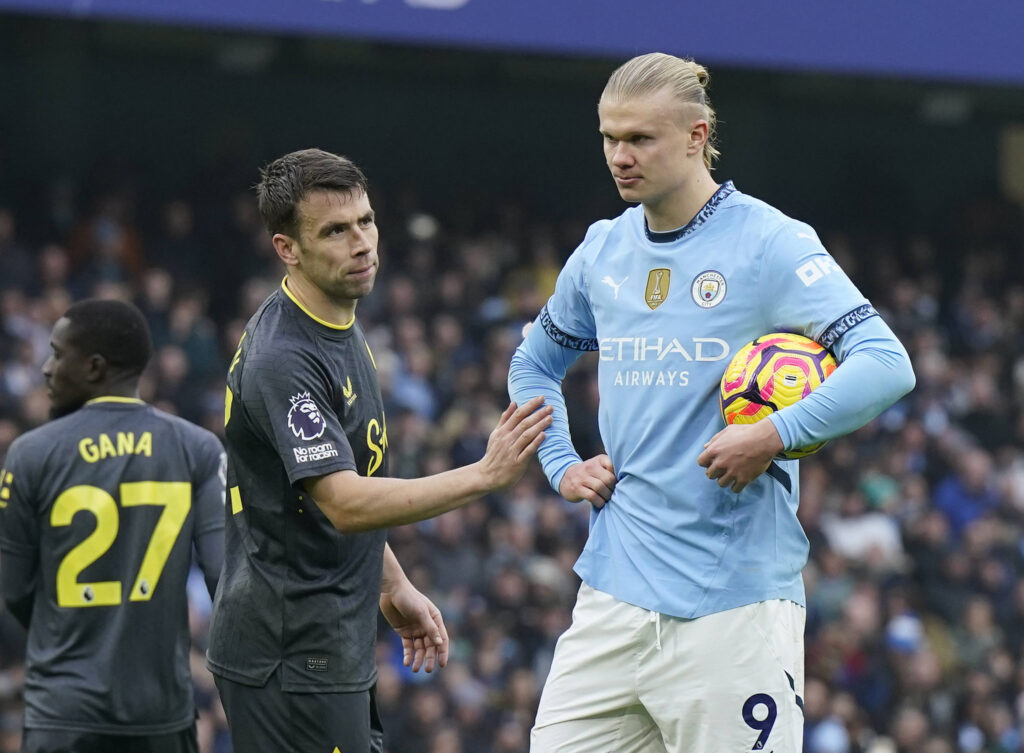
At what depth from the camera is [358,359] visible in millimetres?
4211

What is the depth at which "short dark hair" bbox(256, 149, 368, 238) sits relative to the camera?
4094 millimetres

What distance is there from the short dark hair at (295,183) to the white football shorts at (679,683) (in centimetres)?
126

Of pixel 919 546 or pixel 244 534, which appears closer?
pixel 244 534

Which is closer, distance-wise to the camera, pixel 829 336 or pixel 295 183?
pixel 829 336

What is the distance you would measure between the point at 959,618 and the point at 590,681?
1009cm

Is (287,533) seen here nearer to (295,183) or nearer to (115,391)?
(295,183)

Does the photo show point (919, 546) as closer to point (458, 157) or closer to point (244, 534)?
point (458, 157)

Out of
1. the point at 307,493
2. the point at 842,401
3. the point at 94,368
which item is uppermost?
the point at 94,368

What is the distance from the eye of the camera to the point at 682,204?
3994 millimetres

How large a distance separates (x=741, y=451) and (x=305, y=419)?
1085mm

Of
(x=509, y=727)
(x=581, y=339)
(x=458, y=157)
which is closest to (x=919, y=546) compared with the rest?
(x=509, y=727)

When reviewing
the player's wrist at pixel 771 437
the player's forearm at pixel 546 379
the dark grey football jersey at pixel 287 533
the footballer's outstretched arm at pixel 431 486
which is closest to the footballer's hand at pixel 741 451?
the player's wrist at pixel 771 437

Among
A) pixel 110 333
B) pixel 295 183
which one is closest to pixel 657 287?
pixel 295 183

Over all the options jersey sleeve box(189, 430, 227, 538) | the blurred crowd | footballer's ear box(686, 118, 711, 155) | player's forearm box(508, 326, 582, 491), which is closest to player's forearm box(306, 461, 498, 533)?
player's forearm box(508, 326, 582, 491)
